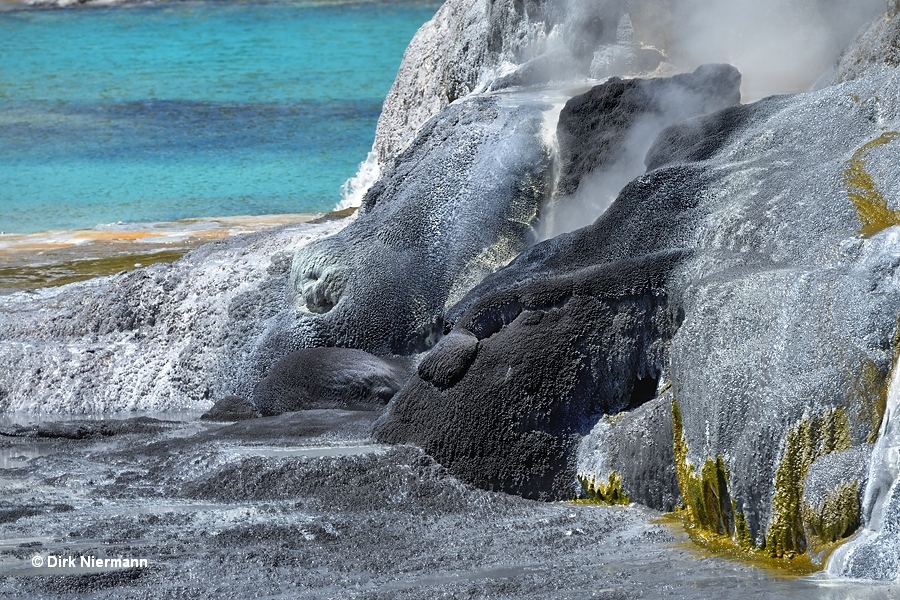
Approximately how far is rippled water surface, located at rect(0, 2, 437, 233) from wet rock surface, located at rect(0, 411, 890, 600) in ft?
27.9

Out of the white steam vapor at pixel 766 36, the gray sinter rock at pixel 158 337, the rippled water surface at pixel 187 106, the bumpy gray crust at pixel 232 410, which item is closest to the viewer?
the bumpy gray crust at pixel 232 410

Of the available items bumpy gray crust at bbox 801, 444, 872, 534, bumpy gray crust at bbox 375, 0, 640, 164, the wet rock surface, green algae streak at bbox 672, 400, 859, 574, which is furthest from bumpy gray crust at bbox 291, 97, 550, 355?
bumpy gray crust at bbox 801, 444, 872, 534

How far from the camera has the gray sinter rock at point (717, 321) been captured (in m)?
3.49

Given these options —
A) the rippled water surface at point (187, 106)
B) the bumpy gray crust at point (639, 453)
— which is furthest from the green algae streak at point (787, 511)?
the rippled water surface at point (187, 106)

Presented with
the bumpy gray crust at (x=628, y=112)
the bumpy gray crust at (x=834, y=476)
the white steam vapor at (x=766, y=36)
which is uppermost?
the white steam vapor at (x=766, y=36)

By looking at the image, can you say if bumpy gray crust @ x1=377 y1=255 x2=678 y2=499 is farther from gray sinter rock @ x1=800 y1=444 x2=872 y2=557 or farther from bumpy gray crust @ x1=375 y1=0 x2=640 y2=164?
bumpy gray crust @ x1=375 y1=0 x2=640 y2=164

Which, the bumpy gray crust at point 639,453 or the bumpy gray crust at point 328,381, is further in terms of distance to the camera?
the bumpy gray crust at point 328,381

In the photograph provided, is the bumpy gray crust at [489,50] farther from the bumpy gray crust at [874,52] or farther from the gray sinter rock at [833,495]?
the gray sinter rock at [833,495]

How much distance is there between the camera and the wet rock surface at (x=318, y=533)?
3.35 metres

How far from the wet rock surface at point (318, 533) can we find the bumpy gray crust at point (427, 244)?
1075 millimetres

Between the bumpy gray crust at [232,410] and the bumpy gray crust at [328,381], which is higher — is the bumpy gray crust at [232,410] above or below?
below

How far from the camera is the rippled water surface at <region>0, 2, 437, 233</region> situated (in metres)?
14.1

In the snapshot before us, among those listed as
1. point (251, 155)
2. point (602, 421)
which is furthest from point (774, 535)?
point (251, 155)

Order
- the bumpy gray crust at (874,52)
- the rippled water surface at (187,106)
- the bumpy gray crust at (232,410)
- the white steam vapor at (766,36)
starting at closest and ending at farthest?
the bumpy gray crust at (874,52), the bumpy gray crust at (232,410), the white steam vapor at (766,36), the rippled water surface at (187,106)
